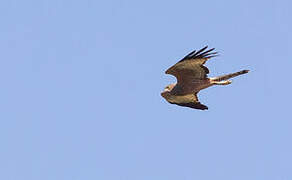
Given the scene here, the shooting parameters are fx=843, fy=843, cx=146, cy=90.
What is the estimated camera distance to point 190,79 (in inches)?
1495

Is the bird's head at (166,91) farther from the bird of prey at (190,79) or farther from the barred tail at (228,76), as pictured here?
the barred tail at (228,76)

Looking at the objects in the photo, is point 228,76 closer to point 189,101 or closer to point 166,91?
point 166,91

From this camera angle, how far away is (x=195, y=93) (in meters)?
40.1

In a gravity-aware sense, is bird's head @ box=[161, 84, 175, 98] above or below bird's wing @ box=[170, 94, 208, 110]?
above

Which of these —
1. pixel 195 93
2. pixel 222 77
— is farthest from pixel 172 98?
pixel 222 77

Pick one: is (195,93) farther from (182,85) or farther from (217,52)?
(217,52)

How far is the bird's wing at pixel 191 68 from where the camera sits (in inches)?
1423

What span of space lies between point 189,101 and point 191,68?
3.47m

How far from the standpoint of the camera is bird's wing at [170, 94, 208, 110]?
40.0 m

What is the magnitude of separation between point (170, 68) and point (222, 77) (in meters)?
2.39

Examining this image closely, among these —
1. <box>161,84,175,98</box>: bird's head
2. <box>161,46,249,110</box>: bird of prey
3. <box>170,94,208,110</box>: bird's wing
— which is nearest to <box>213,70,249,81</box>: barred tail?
<box>161,46,249,110</box>: bird of prey

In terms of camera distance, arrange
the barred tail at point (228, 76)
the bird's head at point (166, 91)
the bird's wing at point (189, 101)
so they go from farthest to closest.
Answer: the bird's wing at point (189, 101) → the bird's head at point (166, 91) → the barred tail at point (228, 76)

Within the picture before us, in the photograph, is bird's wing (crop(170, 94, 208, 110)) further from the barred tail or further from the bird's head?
the barred tail

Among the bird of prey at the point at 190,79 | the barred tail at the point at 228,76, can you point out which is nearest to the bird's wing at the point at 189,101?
the bird of prey at the point at 190,79
